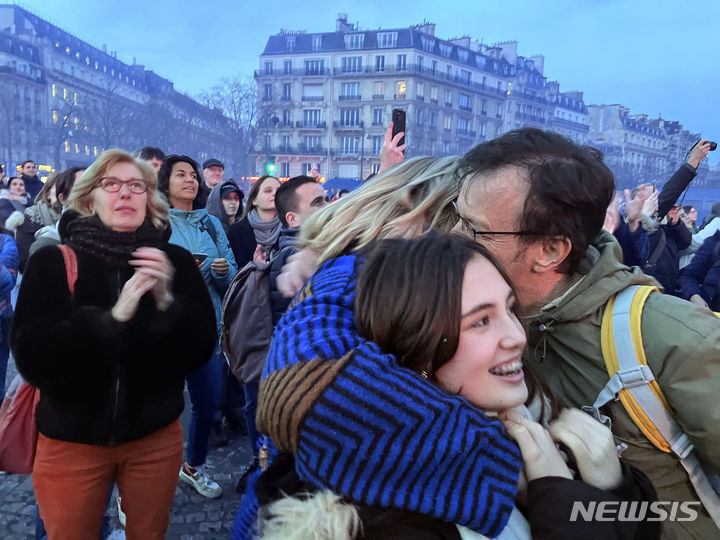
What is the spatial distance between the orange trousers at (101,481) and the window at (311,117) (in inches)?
2396

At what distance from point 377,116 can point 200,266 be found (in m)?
58.7

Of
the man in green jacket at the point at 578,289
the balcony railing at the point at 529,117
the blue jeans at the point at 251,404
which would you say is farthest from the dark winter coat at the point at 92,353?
the balcony railing at the point at 529,117

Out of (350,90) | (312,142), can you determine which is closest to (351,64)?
(350,90)

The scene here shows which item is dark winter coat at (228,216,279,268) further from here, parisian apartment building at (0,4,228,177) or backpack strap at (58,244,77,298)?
parisian apartment building at (0,4,228,177)

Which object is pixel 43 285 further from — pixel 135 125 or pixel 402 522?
pixel 135 125

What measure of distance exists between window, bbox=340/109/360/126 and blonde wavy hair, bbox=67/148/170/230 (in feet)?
193

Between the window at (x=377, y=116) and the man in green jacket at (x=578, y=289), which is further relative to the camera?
the window at (x=377, y=116)

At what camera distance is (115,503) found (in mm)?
3447

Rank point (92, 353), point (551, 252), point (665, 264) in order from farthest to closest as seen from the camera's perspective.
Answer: point (665, 264), point (92, 353), point (551, 252)

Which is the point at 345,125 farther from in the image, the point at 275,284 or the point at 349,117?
the point at 275,284

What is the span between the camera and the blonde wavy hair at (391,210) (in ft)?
5.05

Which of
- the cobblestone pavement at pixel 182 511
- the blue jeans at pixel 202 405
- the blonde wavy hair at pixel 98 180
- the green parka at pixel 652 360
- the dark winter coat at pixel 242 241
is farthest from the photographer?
the dark winter coat at pixel 242 241

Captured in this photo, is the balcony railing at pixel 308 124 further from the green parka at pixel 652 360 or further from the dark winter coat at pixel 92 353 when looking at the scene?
the green parka at pixel 652 360

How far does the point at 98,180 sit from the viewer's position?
239cm
